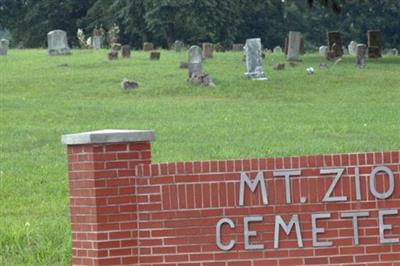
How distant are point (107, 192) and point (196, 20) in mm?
54407

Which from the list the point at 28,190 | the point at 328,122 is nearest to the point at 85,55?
the point at 328,122

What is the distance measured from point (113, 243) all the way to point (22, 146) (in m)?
11.8

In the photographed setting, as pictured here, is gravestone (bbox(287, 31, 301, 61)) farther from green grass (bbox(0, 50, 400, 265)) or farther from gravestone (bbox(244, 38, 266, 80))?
gravestone (bbox(244, 38, 266, 80))

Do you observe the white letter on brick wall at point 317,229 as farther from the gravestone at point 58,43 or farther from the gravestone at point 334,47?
the gravestone at point 58,43

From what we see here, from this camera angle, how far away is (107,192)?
10594mm

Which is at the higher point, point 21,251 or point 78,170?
point 78,170

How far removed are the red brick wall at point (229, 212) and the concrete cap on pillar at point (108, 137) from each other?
0.09m

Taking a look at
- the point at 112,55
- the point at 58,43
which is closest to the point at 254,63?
the point at 112,55

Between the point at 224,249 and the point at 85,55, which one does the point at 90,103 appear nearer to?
the point at 85,55

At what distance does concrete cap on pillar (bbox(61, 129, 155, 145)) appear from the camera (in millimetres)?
10570

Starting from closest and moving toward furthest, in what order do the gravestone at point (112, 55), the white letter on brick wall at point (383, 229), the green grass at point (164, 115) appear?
the white letter on brick wall at point (383, 229), the green grass at point (164, 115), the gravestone at point (112, 55)

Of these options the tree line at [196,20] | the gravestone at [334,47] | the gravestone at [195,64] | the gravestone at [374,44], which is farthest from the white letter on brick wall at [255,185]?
the tree line at [196,20]

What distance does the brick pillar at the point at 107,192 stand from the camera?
10.6 m

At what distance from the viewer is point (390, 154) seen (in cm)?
1052
